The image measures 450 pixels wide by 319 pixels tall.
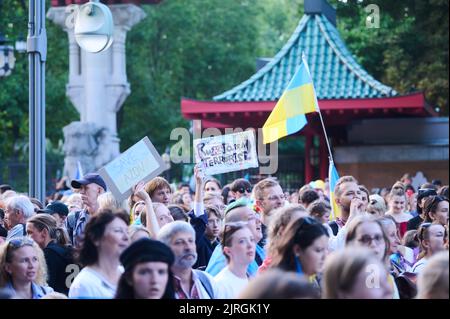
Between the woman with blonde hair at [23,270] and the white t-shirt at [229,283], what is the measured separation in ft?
3.59

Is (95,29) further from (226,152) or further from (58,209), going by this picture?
(58,209)

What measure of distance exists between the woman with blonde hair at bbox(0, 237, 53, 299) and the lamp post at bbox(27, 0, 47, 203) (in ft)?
17.7

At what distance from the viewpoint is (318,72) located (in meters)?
23.7

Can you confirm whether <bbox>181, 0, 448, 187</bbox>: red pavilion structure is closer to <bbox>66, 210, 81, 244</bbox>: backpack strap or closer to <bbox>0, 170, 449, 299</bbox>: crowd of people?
<bbox>0, 170, 449, 299</bbox>: crowd of people

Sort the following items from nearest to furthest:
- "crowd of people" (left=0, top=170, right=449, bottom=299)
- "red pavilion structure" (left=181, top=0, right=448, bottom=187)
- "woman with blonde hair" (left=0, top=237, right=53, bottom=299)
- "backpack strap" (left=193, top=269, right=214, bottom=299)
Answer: "crowd of people" (left=0, top=170, right=449, bottom=299), "backpack strap" (left=193, top=269, right=214, bottom=299), "woman with blonde hair" (left=0, top=237, right=53, bottom=299), "red pavilion structure" (left=181, top=0, right=448, bottom=187)

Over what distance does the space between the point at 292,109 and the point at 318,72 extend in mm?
10908

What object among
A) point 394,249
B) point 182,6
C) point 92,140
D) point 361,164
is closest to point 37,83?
point 394,249

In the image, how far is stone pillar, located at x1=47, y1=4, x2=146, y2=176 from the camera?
2416 centimetres

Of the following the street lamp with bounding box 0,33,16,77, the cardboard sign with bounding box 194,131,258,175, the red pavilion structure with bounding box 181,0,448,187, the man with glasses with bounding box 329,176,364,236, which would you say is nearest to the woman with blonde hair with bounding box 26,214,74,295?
the cardboard sign with bounding box 194,131,258,175

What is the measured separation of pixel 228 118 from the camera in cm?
2384

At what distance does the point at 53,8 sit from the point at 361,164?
25.2ft

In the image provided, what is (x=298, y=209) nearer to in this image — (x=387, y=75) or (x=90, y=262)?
(x=90, y=262)

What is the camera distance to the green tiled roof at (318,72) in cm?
2312

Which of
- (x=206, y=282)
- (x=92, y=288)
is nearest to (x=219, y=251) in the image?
(x=206, y=282)
